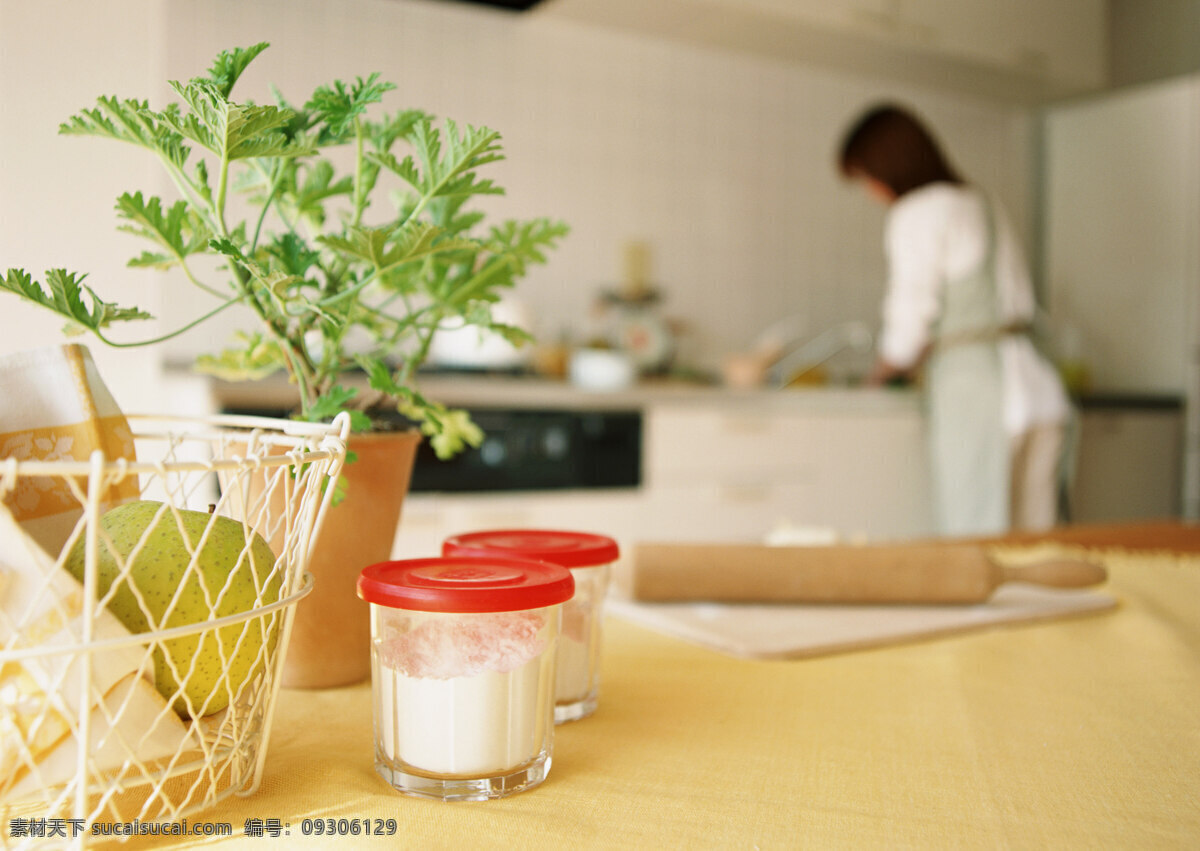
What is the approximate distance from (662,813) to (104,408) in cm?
30

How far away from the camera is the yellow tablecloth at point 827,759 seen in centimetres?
39

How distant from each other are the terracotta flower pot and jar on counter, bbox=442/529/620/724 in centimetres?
5

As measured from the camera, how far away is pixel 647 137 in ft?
10.6

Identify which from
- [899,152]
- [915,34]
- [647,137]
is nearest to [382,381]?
[899,152]

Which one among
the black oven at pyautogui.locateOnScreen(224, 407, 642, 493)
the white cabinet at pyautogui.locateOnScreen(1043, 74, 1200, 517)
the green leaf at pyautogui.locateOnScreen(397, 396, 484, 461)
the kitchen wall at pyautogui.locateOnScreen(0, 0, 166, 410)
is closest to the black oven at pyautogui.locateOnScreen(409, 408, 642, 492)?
the black oven at pyautogui.locateOnScreen(224, 407, 642, 493)

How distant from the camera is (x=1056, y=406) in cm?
281

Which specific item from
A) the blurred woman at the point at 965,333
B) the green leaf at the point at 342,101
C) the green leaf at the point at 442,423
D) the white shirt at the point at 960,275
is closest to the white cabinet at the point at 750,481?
the blurred woman at the point at 965,333

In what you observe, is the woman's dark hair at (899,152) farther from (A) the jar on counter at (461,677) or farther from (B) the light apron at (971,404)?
(A) the jar on counter at (461,677)

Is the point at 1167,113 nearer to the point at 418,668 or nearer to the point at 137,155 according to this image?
the point at 137,155

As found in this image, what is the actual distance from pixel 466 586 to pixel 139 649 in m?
0.12

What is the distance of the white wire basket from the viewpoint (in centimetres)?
32

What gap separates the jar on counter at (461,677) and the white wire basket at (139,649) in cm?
5

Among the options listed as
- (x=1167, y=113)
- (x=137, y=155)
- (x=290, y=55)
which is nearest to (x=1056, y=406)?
(x=1167, y=113)

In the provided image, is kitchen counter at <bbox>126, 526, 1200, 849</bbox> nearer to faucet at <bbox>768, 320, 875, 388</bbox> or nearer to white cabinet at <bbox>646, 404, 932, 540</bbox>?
white cabinet at <bbox>646, 404, 932, 540</bbox>
